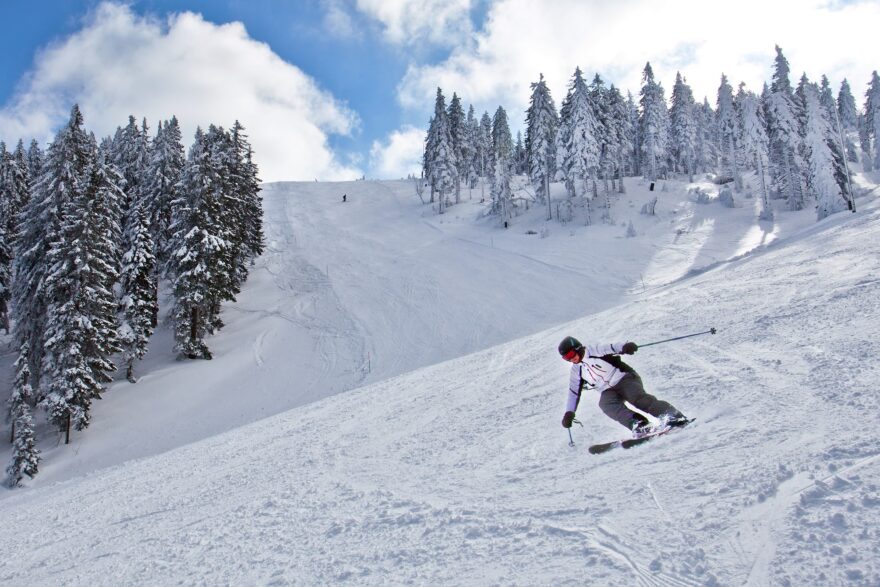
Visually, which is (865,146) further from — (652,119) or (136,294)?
(136,294)

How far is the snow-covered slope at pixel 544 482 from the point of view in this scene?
4.31 m

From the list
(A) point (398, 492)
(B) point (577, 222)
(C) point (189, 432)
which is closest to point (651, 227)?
(B) point (577, 222)

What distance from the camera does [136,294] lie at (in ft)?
100

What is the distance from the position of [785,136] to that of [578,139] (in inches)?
757

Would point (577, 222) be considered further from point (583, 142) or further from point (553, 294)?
point (553, 294)

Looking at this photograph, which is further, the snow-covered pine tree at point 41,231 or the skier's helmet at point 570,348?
the snow-covered pine tree at point 41,231

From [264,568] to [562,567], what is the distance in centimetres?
324

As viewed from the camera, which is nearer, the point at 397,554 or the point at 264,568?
the point at 397,554

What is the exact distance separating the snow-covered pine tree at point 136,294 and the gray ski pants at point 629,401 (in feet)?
94.0

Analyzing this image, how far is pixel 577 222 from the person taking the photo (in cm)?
4928

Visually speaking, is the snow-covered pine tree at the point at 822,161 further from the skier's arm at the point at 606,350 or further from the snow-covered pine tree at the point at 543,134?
the skier's arm at the point at 606,350

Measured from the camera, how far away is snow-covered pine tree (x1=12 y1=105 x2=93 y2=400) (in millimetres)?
27062

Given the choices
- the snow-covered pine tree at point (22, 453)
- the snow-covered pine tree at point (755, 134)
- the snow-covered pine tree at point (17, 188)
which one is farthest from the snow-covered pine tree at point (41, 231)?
the snow-covered pine tree at point (755, 134)

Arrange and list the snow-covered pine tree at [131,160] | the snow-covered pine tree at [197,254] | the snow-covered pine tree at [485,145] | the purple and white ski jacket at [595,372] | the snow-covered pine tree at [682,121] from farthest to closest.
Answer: the snow-covered pine tree at [485,145] < the snow-covered pine tree at [682,121] < the snow-covered pine tree at [131,160] < the snow-covered pine tree at [197,254] < the purple and white ski jacket at [595,372]
